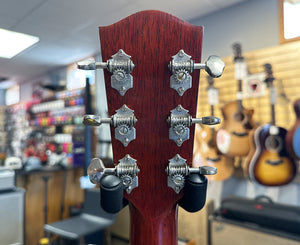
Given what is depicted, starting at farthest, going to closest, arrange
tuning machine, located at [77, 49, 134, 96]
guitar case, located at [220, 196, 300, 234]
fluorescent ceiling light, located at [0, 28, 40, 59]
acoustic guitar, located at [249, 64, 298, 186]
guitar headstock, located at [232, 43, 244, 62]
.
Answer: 1. guitar headstock, located at [232, 43, 244, 62]
2. acoustic guitar, located at [249, 64, 298, 186]
3. guitar case, located at [220, 196, 300, 234]
4. fluorescent ceiling light, located at [0, 28, 40, 59]
5. tuning machine, located at [77, 49, 134, 96]

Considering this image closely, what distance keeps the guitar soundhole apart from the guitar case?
0.29 meters

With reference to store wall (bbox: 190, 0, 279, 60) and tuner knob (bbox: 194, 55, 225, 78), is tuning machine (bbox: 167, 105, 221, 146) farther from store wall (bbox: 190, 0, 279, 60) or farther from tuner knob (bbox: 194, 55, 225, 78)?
store wall (bbox: 190, 0, 279, 60)

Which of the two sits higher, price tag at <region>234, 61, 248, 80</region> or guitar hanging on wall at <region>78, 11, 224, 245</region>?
price tag at <region>234, 61, 248, 80</region>

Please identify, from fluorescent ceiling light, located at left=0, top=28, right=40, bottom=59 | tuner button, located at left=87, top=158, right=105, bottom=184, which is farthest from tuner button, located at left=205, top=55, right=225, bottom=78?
fluorescent ceiling light, located at left=0, top=28, right=40, bottom=59

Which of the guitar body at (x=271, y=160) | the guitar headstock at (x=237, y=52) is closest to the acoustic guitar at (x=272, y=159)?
the guitar body at (x=271, y=160)

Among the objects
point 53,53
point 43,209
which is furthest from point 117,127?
point 43,209

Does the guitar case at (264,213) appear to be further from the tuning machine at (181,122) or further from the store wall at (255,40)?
Answer: the tuning machine at (181,122)

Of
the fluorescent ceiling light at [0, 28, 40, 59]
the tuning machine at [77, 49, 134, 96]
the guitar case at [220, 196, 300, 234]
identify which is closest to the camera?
the tuning machine at [77, 49, 134, 96]

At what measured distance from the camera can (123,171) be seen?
1.26 ft

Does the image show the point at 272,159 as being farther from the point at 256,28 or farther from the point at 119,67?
the point at 119,67

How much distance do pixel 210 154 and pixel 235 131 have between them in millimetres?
213

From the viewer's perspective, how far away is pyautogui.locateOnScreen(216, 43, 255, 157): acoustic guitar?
1404 mm

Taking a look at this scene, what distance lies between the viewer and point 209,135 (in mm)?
1521

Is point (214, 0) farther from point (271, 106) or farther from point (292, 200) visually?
point (292, 200)
